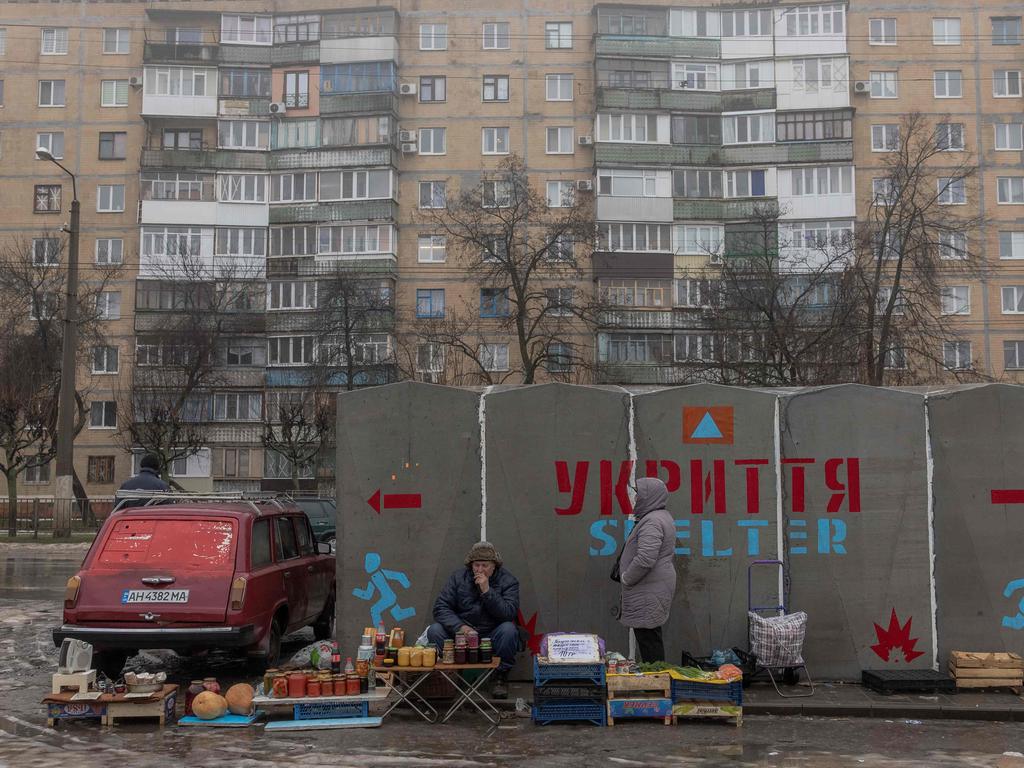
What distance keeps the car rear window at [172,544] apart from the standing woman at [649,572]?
371cm

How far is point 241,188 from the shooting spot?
1917 inches

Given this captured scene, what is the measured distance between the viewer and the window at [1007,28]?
163ft

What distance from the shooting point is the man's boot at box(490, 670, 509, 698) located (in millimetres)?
9141

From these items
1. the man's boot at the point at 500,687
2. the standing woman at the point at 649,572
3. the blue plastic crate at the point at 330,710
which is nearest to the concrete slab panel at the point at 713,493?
the standing woman at the point at 649,572

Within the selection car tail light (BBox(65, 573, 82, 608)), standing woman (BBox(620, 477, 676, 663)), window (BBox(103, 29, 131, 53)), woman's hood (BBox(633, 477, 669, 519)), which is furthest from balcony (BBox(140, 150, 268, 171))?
standing woman (BBox(620, 477, 676, 663))

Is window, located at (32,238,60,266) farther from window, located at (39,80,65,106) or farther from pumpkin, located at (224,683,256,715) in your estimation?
pumpkin, located at (224,683,256,715)

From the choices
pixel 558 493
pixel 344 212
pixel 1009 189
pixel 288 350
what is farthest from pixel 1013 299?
pixel 558 493

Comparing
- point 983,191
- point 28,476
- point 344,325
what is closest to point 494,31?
point 344,325

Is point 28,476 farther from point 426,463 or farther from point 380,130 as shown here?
point 426,463

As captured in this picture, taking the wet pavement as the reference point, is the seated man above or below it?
above

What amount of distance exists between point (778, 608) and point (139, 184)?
46.1m

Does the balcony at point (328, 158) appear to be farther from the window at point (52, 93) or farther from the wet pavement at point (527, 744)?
the wet pavement at point (527, 744)

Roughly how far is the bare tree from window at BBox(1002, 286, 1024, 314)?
19024 millimetres

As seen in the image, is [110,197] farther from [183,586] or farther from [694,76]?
[183,586]
